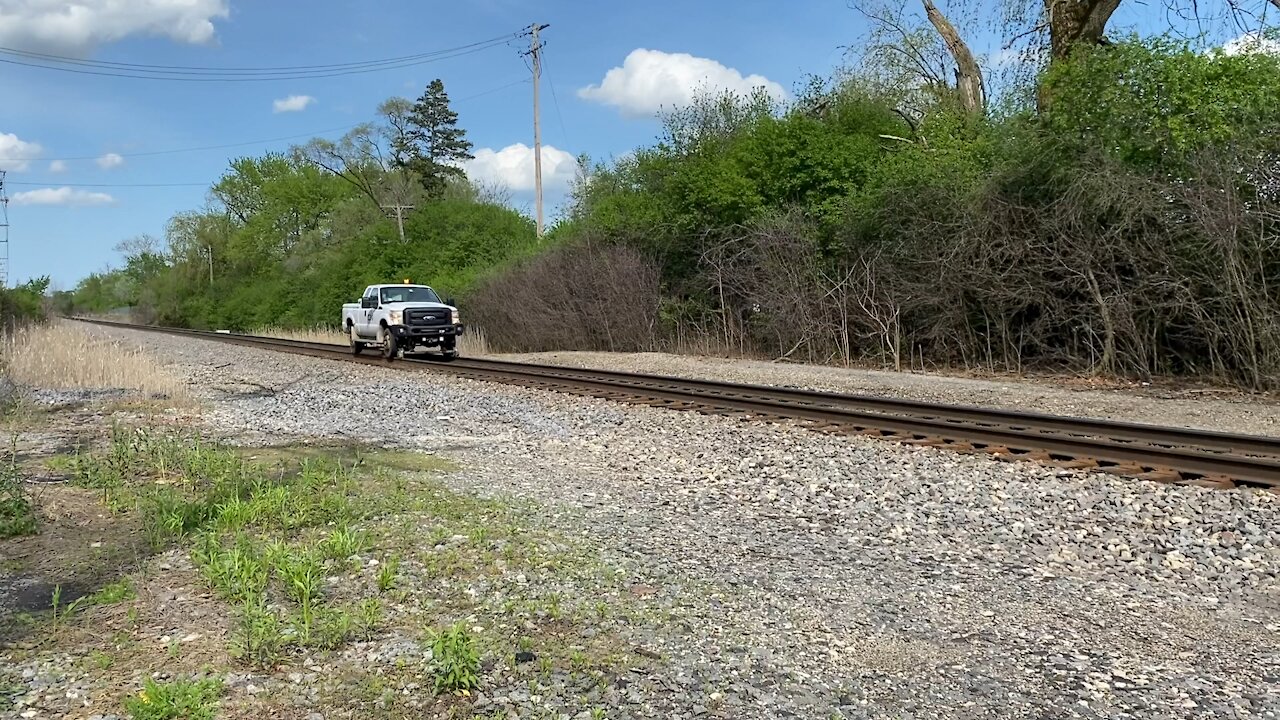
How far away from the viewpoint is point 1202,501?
6.60 m

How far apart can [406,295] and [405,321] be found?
1733 mm

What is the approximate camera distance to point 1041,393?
13.9 metres

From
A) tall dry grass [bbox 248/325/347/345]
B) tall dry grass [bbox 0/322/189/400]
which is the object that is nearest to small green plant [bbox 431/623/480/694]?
tall dry grass [bbox 0/322/189/400]

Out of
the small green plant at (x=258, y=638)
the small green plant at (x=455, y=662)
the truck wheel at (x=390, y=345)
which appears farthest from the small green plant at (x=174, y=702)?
the truck wheel at (x=390, y=345)

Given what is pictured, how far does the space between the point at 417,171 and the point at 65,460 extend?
53.1m

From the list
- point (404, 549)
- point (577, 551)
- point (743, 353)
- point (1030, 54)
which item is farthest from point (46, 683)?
point (1030, 54)

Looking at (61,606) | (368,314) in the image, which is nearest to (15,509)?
(61,606)

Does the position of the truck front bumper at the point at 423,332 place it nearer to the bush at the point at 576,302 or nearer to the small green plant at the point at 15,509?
the bush at the point at 576,302

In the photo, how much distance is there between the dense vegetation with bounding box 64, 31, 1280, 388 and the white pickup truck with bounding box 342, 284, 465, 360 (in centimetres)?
544

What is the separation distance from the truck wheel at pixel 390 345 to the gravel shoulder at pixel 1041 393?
5.61 meters

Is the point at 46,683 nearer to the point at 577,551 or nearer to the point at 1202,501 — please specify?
the point at 577,551

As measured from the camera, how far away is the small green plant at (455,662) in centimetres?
366

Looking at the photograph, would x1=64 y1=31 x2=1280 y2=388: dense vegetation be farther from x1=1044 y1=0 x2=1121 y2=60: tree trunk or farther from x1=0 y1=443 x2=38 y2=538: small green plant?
x1=0 y1=443 x2=38 y2=538: small green plant

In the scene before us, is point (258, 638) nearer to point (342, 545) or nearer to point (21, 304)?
point (342, 545)
